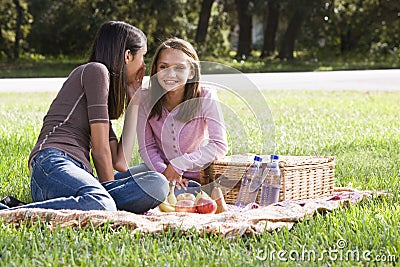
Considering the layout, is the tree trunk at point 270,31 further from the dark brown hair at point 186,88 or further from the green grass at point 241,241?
the dark brown hair at point 186,88

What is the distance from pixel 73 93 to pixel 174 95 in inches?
26.9

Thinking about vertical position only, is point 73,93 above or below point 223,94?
above

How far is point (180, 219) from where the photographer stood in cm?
374

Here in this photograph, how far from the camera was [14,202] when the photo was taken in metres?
4.11

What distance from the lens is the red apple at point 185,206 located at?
Result: 4.15 metres

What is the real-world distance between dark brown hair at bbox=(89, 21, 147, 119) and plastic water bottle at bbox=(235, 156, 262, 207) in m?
0.87

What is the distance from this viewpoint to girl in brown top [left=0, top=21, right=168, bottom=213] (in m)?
3.89

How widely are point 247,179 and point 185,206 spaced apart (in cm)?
48

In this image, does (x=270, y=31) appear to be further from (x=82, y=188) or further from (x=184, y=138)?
(x=82, y=188)

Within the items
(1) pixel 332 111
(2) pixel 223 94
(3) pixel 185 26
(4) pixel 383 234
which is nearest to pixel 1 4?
(3) pixel 185 26

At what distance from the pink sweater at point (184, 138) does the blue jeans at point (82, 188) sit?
0.42 m

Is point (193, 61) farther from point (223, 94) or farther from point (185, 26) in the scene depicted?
point (185, 26)

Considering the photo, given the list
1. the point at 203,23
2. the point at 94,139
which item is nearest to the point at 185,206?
the point at 94,139

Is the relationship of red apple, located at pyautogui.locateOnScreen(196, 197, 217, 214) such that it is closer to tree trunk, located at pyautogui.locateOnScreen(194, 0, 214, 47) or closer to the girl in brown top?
the girl in brown top
